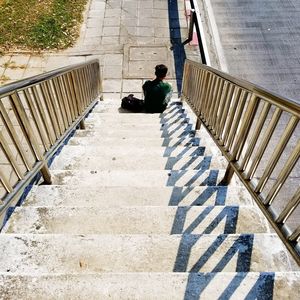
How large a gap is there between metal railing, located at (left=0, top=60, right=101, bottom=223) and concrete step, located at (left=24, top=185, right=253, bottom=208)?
0.24m

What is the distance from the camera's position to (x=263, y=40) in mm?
8297

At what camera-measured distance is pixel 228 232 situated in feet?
8.20

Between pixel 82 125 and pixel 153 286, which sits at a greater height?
pixel 153 286

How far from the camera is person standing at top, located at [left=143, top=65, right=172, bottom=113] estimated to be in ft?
17.6

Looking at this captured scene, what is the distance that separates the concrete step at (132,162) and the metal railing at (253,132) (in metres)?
0.33

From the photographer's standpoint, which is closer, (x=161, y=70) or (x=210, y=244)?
(x=210, y=244)

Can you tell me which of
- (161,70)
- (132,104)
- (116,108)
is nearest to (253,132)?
(161,70)

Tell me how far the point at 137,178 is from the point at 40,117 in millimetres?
1098

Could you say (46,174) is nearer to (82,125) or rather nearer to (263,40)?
(82,125)

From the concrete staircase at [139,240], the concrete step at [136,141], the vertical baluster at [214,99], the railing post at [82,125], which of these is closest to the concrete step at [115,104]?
the railing post at [82,125]

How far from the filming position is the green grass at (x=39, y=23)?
8320mm

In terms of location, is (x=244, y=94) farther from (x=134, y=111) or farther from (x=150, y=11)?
(x=150, y=11)

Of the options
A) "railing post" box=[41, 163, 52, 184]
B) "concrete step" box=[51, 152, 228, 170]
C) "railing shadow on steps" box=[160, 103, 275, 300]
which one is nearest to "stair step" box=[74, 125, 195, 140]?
"concrete step" box=[51, 152, 228, 170]

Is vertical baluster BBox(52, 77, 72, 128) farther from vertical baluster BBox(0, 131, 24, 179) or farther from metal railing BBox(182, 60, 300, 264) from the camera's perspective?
metal railing BBox(182, 60, 300, 264)
